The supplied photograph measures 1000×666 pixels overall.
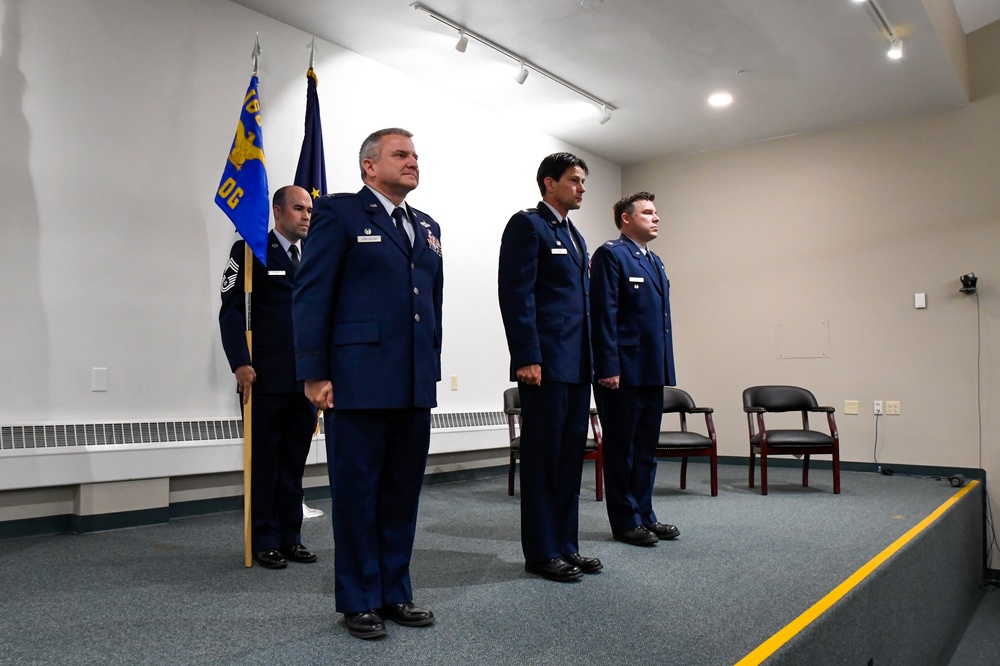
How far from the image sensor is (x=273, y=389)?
288cm

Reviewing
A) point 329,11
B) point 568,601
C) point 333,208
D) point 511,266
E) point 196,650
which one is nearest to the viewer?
point 196,650

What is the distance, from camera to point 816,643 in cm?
213

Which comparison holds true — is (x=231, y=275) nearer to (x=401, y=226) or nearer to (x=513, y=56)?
(x=401, y=226)

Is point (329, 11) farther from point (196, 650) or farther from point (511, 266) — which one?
point (196, 650)

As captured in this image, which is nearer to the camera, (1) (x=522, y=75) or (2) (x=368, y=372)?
(2) (x=368, y=372)

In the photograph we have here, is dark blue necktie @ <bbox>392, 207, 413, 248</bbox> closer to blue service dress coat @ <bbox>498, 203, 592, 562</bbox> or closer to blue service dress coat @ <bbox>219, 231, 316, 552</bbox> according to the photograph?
blue service dress coat @ <bbox>498, 203, 592, 562</bbox>

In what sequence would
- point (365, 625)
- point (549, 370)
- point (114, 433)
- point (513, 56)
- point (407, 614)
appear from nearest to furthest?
1. point (365, 625)
2. point (407, 614)
3. point (549, 370)
4. point (114, 433)
5. point (513, 56)

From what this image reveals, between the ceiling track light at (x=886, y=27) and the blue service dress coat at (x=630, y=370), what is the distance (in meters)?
2.62

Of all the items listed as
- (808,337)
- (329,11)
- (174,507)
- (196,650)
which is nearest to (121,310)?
(174,507)

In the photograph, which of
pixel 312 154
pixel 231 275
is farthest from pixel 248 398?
pixel 312 154

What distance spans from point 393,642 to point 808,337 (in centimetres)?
584

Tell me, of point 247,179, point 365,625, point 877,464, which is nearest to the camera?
point 365,625

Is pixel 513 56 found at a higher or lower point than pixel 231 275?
higher

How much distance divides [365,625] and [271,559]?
0.98 m
